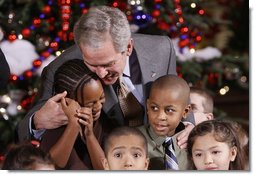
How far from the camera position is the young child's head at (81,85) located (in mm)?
3924

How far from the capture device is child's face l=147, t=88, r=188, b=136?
3920mm

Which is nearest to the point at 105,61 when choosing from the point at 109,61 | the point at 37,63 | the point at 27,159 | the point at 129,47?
the point at 109,61

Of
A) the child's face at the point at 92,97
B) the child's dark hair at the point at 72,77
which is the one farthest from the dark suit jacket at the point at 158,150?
the child's dark hair at the point at 72,77

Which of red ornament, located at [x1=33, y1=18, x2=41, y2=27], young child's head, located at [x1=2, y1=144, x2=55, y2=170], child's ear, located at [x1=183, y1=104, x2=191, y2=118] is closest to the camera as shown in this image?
young child's head, located at [x1=2, y1=144, x2=55, y2=170]

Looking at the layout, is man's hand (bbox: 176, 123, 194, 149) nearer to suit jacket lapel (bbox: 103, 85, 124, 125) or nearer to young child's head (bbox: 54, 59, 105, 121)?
suit jacket lapel (bbox: 103, 85, 124, 125)

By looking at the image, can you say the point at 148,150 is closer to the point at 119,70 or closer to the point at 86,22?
the point at 119,70

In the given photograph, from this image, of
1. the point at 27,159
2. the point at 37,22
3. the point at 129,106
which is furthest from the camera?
the point at 37,22

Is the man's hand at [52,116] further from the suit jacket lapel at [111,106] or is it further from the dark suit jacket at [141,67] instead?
the suit jacket lapel at [111,106]

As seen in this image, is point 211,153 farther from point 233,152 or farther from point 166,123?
point 166,123

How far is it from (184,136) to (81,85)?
526mm

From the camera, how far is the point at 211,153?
3.92m

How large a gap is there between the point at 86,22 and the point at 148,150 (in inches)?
25.4

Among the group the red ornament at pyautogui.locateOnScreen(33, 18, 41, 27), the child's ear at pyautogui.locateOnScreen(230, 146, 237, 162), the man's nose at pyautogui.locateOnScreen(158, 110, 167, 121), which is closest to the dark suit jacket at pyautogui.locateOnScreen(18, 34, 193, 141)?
the man's nose at pyautogui.locateOnScreen(158, 110, 167, 121)

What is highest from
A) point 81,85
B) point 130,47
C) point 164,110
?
point 130,47
